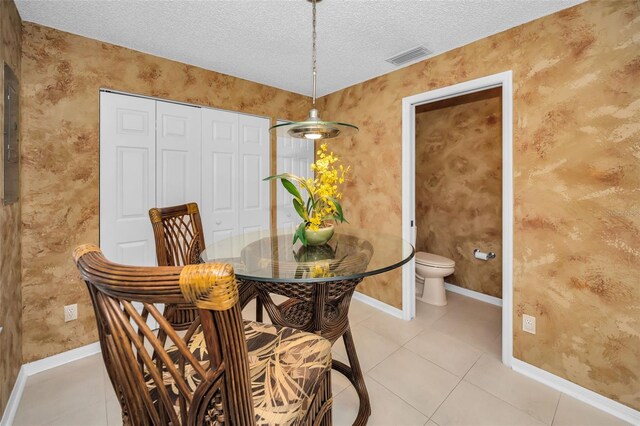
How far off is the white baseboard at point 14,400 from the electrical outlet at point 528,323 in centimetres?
318

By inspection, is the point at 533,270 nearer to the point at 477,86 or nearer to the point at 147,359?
the point at 477,86

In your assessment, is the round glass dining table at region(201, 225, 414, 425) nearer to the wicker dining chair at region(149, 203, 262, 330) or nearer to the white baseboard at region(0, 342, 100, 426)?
the wicker dining chair at region(149, 203, 262, 330)

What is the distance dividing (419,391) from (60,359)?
2592 millimetres

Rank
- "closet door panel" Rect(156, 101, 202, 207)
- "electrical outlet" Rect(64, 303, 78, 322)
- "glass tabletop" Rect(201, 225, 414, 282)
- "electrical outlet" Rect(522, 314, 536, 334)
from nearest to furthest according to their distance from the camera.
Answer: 1. "glass tabletop" Rect(201, 225, 414, 282)
2. "electrical outlet" Rect(522, 314, 536, 334)
3. "electrical outlet" Rect(64, 303, 78, 322)
4. "closet door panel" Rect(156, 101, 202, 207)

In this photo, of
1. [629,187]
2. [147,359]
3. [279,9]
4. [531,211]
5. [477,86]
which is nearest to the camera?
[147,359]

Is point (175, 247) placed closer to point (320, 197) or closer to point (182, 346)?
point (320, 197)

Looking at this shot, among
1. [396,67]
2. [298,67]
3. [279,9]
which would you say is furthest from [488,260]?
[279,9]

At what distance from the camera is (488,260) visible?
10.5 ft

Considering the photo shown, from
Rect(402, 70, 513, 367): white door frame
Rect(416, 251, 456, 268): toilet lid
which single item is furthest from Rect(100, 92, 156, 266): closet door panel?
Rect(416, 251, 456, 268): toilet lid

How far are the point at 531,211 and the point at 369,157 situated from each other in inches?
61.7

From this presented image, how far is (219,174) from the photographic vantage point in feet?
9.55

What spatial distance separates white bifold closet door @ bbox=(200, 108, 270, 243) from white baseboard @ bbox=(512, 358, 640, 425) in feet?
8.64

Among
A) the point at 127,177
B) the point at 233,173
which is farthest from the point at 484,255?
the point at 127,177

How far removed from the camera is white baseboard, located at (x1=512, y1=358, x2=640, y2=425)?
1.62 meters
